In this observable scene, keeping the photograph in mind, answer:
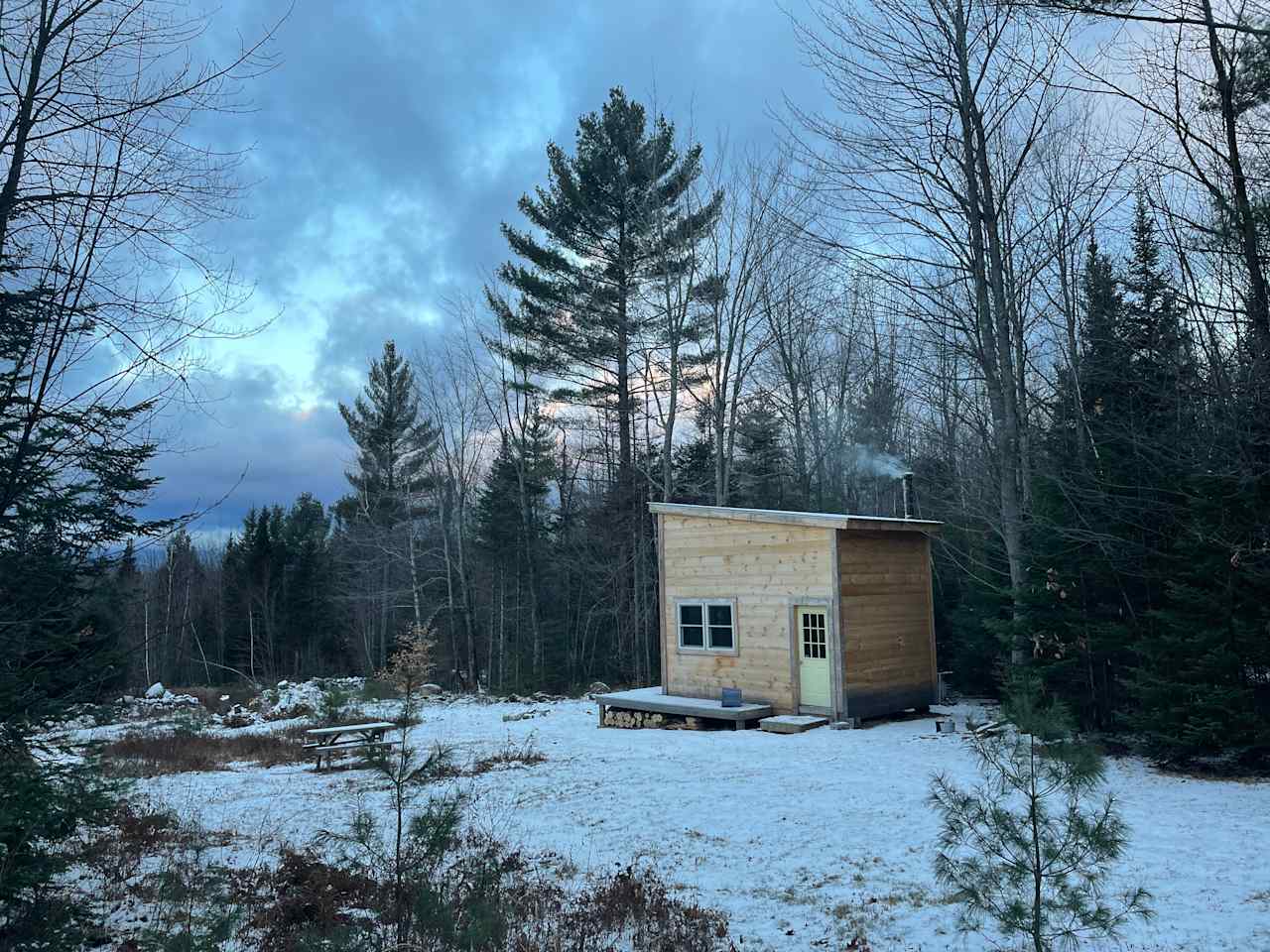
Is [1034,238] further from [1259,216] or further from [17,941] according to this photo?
[17,941]

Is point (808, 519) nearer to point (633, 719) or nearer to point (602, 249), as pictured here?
point (633, 719)

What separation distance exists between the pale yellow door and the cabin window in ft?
4.37

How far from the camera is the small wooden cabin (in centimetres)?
1362

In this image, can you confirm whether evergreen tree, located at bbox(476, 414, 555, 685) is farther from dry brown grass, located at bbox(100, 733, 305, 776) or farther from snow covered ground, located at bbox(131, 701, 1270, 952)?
snow covered ground, located at bbox(131, 701, 1270, 952)

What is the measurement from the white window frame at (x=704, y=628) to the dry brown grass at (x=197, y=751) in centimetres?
685

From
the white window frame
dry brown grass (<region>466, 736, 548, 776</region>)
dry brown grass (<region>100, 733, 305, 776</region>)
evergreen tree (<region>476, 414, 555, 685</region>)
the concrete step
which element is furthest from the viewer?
evergreen tree (<region>476, 414, 555, 685</region>)

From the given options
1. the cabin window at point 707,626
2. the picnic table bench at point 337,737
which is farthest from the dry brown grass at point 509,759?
the cabin window at point 707,626

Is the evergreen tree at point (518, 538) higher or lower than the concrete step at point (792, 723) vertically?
higher

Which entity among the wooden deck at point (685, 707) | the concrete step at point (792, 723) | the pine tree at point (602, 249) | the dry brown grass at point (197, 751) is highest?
the pine tree at point (602, 249)

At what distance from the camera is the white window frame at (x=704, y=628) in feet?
48.8

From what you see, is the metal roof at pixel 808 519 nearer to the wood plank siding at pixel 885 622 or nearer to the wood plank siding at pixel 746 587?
the wood plank siding at pixel 746 587

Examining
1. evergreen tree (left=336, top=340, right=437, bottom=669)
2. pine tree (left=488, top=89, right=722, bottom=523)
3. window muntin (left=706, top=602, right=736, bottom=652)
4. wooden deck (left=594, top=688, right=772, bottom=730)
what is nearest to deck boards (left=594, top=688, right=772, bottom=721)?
wooden deck (left=594, top=688, right=772, bottom=730)

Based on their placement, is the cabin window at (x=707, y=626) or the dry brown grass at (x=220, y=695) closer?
the cabin window at (x=707, y=626)

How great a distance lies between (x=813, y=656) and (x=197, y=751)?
10638mm
